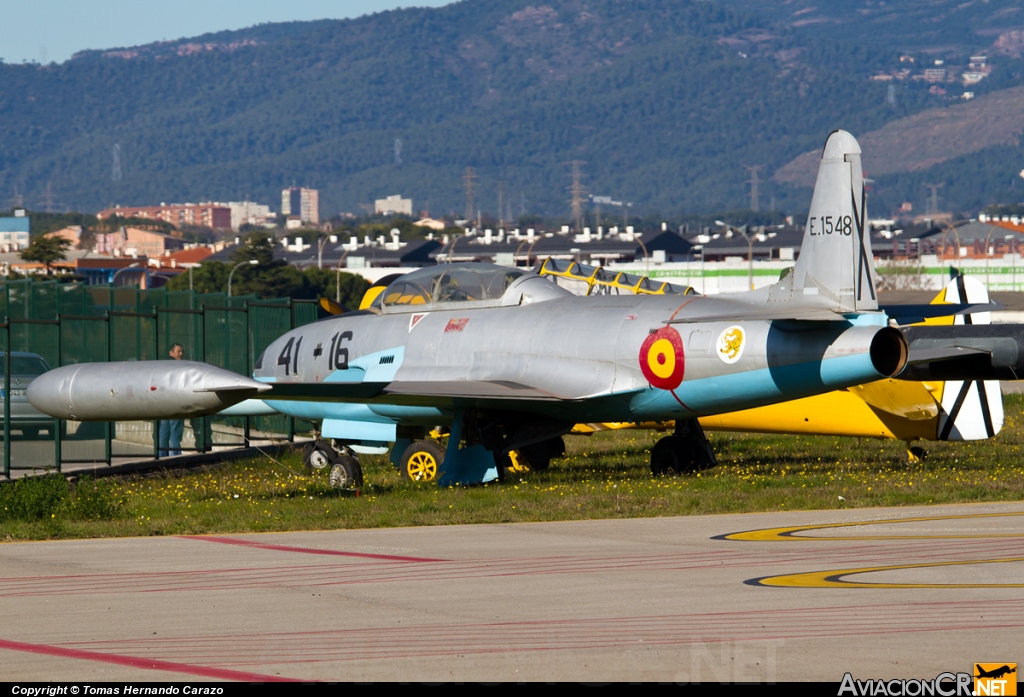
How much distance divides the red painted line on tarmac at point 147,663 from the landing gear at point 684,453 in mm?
11656

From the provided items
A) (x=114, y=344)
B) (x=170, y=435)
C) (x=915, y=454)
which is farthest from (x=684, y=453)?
(x=114, y=344)

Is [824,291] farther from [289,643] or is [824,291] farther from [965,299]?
[289,643]

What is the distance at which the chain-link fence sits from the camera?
66.0 feet

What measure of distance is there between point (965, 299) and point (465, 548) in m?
11.0

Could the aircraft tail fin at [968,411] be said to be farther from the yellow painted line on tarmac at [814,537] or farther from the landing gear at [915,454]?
the yellow painted line on tarmac at [814,537]

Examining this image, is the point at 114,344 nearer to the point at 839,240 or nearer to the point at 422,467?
the point at 422,467

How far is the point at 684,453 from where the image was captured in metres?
19.0

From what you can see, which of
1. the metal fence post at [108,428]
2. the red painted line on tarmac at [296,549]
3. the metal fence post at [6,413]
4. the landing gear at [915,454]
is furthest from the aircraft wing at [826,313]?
the metal fence post at [108,428]

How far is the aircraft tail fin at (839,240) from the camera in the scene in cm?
1580

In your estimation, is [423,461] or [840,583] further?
[423,461]

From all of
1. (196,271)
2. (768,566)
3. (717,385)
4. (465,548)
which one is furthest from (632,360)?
(196,271)

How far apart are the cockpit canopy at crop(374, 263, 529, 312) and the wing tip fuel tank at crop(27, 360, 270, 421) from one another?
18.2 feet

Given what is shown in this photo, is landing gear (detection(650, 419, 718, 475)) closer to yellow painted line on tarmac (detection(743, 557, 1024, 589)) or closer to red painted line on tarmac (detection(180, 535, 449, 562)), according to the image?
red painted line on tarmac (detection(180, 535, 449, 562))

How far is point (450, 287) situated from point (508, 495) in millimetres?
4306
